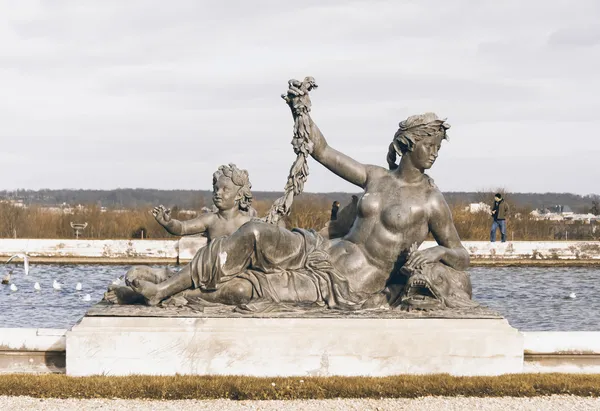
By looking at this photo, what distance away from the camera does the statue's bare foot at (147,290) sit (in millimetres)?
7309

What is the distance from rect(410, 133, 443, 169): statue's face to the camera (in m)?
7.70

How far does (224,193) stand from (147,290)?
4.33ft

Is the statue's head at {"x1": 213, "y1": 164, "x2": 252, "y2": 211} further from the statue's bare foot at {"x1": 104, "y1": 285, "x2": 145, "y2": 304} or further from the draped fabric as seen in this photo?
the statue's bare foot at {"x1": 104, "y1": 285, "x2": 145, "y2": 304}

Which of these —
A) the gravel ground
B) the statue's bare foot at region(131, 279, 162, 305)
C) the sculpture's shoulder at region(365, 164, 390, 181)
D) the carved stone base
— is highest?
the sculpture's shoulder at region(365, 164, 390, 181)

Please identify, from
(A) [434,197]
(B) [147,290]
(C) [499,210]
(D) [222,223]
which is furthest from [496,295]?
(B) [147,290]

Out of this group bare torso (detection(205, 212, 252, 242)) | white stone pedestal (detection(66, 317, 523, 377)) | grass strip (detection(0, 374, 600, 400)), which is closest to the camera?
grass strip (detection(0, 374, 600, 400))

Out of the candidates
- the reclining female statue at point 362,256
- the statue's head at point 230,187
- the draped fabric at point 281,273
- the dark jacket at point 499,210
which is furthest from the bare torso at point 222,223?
the dark jacket at point 499,210

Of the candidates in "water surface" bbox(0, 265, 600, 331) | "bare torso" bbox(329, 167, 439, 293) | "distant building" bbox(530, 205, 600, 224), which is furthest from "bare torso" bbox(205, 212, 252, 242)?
"distant building" bbox(530, 205, 600, 224)

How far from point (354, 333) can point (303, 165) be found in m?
1.41

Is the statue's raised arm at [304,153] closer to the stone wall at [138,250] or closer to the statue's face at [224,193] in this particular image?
the statue's face at [224,193]

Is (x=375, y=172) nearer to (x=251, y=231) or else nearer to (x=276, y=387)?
(x=251, y=231)

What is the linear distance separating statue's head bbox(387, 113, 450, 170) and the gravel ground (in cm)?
192

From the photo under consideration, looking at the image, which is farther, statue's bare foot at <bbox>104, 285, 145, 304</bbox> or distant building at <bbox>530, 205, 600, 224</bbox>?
distant building at <bbox>530, 205, 600, 224</bbox>

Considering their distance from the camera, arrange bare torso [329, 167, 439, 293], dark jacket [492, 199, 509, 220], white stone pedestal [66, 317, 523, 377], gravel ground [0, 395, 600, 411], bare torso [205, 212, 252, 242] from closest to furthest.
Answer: gravel ground [0, 395, 600, 411]
white stone pedestal [66, 317, 523, 377]
bare torso [329, 167, 439, 293]
bare torso [205, 212, 252, 242]
dark jacket [492, 199, 509, 220]
